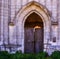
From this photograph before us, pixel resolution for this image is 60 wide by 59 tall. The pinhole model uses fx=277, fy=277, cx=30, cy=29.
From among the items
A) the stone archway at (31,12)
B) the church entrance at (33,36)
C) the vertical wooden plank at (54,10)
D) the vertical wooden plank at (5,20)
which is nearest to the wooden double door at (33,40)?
the church entrance at (33,36)

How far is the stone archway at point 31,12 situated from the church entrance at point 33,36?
952mm

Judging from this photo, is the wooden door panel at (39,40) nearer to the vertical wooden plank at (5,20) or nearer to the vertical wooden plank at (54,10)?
the vertical wooden plank at (54,10)

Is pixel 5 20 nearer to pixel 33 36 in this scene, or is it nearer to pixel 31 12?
pixel 31 12

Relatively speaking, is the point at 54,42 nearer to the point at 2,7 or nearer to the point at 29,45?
the point at 29,45

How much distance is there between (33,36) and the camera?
15.5 meters

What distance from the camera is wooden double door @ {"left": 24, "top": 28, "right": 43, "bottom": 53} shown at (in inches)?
598

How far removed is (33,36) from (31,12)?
192 cm

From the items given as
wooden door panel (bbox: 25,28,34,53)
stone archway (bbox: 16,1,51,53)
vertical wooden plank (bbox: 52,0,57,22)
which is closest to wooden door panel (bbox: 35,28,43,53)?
wooden door panel (bbox: 25,28,34,53)

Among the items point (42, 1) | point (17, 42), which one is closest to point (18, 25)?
point (17, 42)

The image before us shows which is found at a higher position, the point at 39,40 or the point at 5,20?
the point at 5,20

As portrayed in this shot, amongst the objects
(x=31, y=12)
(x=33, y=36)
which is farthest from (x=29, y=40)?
(x=31, y=12)

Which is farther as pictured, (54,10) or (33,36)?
(33,36)

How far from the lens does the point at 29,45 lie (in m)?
15.2

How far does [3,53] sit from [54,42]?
2575 millimetres
